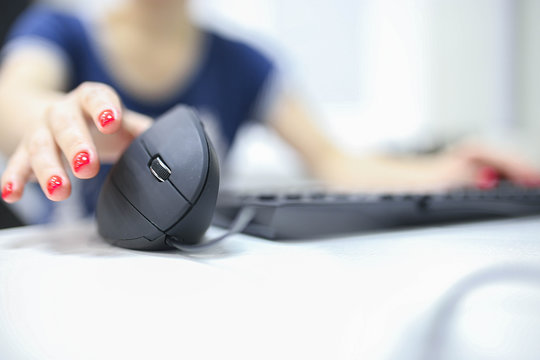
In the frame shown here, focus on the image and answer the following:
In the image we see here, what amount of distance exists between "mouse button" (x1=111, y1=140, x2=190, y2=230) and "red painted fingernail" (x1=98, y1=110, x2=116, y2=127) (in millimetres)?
29

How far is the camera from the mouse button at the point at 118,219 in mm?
239

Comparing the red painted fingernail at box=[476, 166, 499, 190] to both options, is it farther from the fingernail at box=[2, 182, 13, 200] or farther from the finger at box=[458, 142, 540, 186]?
the fingernail at box=[2, 182, 13, 200]

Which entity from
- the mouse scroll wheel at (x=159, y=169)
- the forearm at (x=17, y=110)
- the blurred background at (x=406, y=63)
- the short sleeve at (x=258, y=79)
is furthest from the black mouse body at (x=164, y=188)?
the blurred background at (x=406, y=63)

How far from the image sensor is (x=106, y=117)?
27 centimetres

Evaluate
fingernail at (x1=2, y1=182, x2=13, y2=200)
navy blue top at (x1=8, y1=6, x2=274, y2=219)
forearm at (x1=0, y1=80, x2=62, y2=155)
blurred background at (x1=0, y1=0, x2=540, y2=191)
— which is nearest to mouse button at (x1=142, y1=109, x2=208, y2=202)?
fingernail at (x1=2, y1=182, x2=13, y2=200)

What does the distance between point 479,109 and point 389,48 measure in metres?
0.47

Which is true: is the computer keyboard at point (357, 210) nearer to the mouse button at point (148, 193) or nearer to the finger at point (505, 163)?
the mouse button at point (148, 193)

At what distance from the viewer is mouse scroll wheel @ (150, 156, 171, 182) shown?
239mm

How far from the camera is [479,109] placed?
1691 mm

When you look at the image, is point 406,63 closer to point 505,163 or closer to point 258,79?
point 258,79

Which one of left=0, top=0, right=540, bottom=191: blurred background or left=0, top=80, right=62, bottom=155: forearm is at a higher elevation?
left=0, top=0, right=540, bottom=191: blurred background

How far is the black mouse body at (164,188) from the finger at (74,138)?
18 millimetres

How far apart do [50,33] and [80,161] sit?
572 millimetres

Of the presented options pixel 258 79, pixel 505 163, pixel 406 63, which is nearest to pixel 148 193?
pixel 505 163
